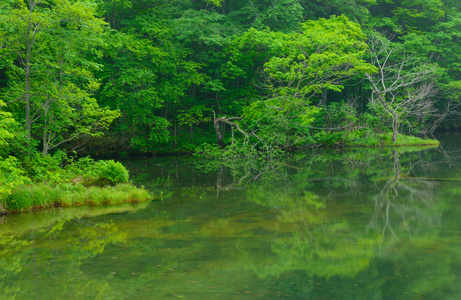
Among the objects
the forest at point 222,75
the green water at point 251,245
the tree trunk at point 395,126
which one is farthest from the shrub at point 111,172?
the tree trunk at point 395,126

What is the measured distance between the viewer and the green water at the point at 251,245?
19.1 ft

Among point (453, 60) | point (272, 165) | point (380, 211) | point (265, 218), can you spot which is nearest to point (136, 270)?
point (265, 218)

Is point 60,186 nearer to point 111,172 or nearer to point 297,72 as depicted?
point 111,172

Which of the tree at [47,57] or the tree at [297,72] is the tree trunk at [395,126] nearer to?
the tree at [297,72]

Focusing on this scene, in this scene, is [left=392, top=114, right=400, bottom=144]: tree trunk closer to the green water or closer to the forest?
the forest

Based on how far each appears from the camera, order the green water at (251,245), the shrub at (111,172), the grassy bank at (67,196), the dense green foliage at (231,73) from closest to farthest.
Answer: the green water at (251,245), the grassy bank at (67,196), the shrub at (111,172), the dense green foliage at (231,73)

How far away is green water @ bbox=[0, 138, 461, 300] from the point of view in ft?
19.1

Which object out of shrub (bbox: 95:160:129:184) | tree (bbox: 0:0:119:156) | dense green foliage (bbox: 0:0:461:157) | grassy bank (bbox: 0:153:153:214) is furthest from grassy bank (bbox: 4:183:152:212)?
dense green foliage (bbox: 0:0:461:157)

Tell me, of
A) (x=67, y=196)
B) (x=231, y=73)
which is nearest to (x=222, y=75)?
(x=231, y=73)

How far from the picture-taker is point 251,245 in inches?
303

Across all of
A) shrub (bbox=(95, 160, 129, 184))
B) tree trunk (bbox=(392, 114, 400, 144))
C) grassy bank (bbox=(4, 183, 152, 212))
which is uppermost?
tree trunk (bbox=(392, 114, 400, 144))

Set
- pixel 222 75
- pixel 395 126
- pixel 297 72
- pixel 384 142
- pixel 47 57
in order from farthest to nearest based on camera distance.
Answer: pixel 384 142 < pixel 395 126 < pixel 222 75 < pixel 297 72 < pixel 47 57

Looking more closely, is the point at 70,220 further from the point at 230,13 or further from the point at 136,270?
the point at 230,13

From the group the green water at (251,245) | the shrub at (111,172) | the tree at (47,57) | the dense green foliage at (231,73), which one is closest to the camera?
the green water at (251,245)
